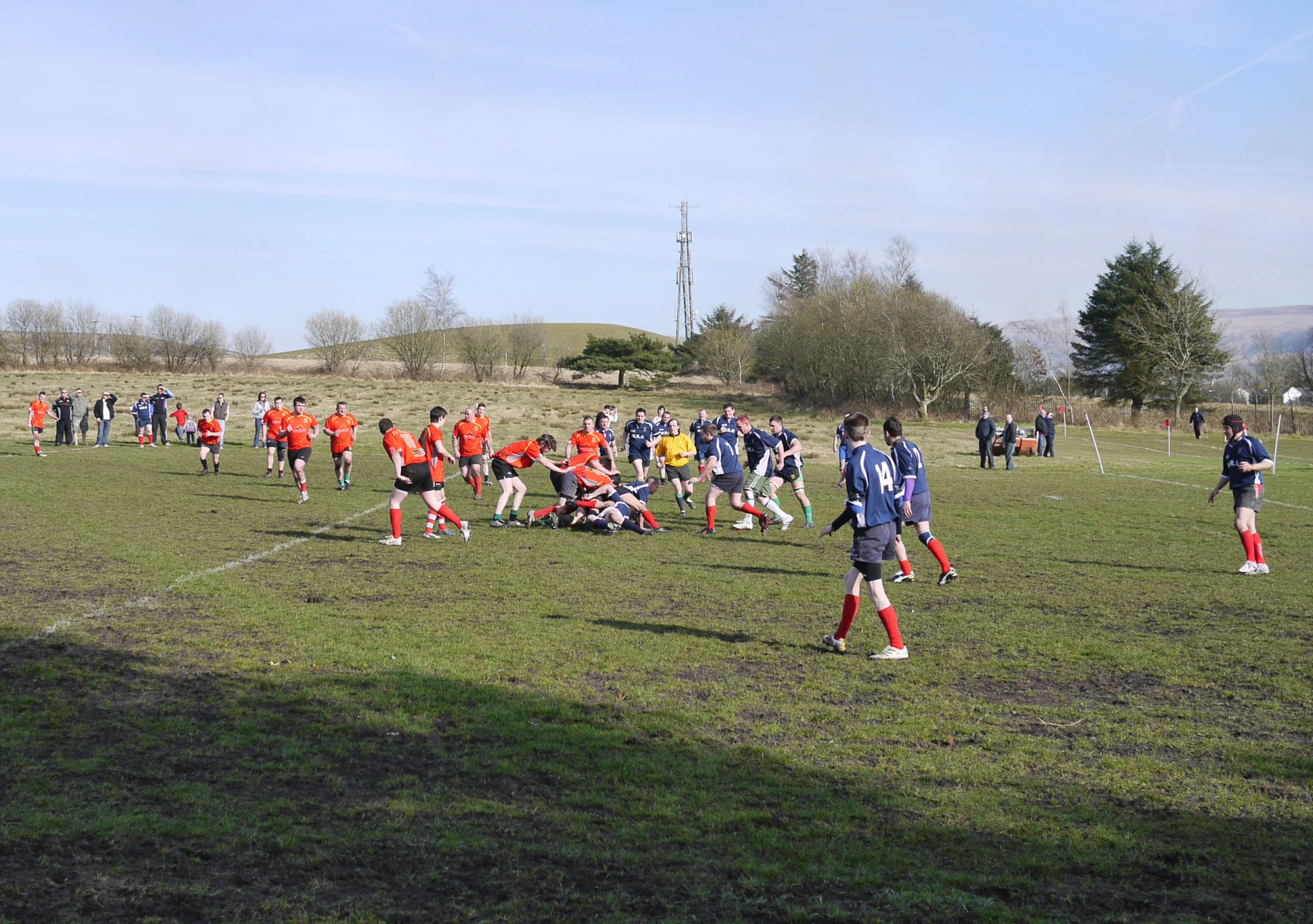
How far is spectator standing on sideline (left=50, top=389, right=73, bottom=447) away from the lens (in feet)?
111

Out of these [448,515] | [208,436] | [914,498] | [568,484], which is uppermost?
[208,436]

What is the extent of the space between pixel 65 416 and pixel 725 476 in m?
27.6

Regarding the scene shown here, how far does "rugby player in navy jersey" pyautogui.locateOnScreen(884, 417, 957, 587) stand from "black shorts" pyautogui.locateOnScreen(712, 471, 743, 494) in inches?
144

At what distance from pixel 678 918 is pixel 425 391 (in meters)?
59.9

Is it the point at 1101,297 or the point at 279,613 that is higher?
the point at 1101,297

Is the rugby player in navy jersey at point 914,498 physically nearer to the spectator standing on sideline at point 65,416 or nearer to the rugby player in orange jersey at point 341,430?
the rugby player in orange jersey at point 341,430

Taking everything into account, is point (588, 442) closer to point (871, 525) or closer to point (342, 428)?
point (342, 428)

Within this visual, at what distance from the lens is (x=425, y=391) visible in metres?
62.0

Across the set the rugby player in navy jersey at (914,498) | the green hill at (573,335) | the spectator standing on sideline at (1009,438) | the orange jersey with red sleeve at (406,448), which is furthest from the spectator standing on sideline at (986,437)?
the green hill at (573,335)

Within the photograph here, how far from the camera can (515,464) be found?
16281 millimetres

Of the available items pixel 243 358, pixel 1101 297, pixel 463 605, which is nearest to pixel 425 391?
pixel 243 358

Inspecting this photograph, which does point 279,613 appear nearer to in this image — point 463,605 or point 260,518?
point 463,605

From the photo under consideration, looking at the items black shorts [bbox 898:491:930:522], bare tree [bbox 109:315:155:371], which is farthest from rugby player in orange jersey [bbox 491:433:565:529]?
bare tree [bbox 109:315:155:371]

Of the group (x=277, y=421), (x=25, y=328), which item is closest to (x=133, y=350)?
(x=25, y=328)
